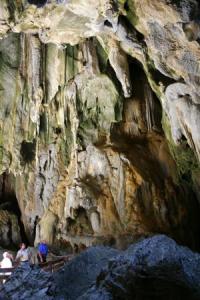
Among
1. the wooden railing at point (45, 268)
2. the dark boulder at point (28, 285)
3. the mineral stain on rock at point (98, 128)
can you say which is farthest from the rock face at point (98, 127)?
the dark boulder at point (28, 285)

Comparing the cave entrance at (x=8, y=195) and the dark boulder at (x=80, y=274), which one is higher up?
the cave entrance at (x=8, y=195)

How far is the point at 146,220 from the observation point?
9.15 m

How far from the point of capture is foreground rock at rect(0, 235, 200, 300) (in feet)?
14.4

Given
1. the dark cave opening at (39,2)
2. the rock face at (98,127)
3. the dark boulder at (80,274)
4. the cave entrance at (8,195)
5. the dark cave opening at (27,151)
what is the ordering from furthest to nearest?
1. the cave entrance at (8,195)
2. the dark cave opening at (27,151)
3. the rock face at (98,127)
4. the dark cave opening at (39,2)
5. the dark boulder at (80,274)

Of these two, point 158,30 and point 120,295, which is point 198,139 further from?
point 120,295

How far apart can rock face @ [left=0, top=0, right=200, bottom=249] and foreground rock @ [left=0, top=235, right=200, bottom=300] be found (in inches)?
130

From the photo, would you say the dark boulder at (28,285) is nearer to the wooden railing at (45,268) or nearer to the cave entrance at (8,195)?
the wooden railing at (45,268)

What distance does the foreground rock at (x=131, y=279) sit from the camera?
4379 mm

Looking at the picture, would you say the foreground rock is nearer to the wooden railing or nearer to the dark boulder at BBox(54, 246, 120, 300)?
the dark boulder at BBox(54, 246, 120, 300)

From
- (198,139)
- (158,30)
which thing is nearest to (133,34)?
(158,30)

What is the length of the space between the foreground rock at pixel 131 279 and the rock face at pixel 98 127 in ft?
10.8

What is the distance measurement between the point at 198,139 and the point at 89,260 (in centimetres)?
303

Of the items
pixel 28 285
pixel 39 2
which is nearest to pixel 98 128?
pixel 39 2

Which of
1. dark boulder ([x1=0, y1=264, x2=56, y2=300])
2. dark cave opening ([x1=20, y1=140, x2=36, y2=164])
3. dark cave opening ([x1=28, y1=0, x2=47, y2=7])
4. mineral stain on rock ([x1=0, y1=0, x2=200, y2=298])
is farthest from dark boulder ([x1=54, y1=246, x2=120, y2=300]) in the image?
→ dark cave opening ([x1=20, y1=140, x2=36, y2=164])
